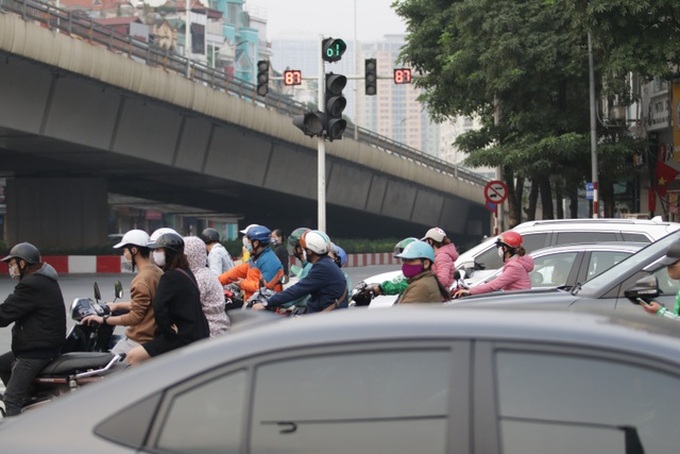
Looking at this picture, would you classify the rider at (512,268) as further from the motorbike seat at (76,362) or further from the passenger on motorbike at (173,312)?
the motorbike seat at (76,362)

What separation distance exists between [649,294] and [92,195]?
3773 centimetres

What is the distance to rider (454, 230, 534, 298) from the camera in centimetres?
1204

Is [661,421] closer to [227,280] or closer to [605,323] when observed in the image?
[605,323]

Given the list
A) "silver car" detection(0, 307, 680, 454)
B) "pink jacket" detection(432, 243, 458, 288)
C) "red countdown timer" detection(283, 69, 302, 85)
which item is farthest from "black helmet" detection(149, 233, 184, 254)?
"red countdown timer" detection(283, 69, 302, 85)

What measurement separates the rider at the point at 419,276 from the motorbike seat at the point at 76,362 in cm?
215

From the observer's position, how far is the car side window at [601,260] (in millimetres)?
12805

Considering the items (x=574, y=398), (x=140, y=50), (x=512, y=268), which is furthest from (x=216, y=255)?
(x=140, y=50)

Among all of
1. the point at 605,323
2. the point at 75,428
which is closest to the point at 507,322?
the point at 605,323

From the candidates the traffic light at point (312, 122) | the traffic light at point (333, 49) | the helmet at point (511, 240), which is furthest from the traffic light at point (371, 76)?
the helmet at point (511, 240)

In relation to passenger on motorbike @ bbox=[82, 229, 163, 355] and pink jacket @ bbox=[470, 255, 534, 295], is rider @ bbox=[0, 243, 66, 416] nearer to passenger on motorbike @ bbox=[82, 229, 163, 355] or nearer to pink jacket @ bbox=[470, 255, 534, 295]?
passenger on motorbike @ bbox=[82, 229, 163, 355]

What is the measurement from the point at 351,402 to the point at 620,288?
18.7ft

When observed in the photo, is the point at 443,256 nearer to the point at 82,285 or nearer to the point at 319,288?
the point at 319,288

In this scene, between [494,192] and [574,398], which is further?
[494,192]

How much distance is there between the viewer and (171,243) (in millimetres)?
8672
